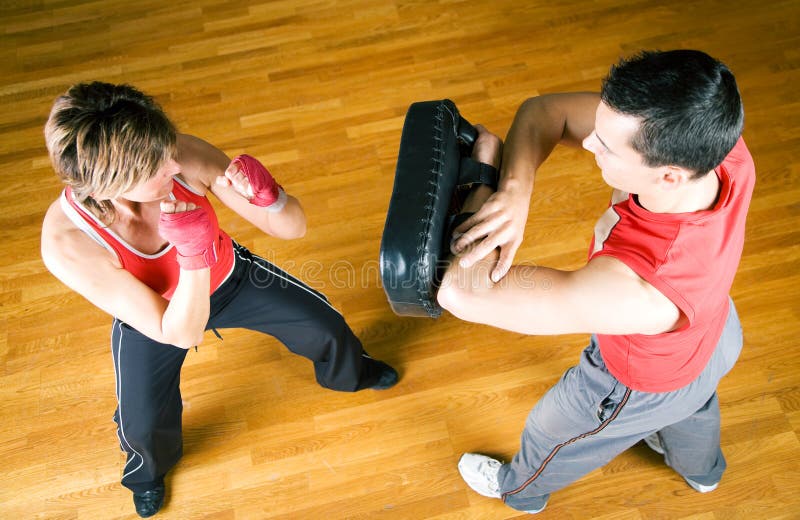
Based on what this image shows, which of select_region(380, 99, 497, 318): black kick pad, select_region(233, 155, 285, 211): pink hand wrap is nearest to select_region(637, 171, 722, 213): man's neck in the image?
select_region(380, 99, 497, 318): black kick pad

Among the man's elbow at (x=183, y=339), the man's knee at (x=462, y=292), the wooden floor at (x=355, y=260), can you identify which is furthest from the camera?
the wooden floor at (x=355, y=260)

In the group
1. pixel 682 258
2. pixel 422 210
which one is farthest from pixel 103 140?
pixel 682 258

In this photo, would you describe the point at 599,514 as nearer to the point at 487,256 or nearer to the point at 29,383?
the point at 487,256

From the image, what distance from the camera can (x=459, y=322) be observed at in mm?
2271

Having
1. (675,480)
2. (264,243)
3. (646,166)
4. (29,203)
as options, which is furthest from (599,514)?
(29,203)

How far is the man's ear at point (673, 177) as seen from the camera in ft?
3.51

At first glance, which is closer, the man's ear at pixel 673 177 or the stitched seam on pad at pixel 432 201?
the stitched seam on pad at pixel 432 201

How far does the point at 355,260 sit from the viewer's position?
241cm

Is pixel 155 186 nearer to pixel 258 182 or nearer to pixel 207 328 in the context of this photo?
pixel 258 182

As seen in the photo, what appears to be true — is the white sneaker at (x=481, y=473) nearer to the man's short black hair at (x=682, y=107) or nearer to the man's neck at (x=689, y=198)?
the man's neck at (x=689, y=198)

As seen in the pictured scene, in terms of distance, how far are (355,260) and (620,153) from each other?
1.44 meters

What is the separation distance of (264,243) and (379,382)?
76 cm

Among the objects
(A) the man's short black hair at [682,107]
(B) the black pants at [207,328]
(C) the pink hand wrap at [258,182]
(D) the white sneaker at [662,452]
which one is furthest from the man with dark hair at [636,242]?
(B) the black pants at [207,328]

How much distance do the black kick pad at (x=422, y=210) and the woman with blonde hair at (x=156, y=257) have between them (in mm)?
627
